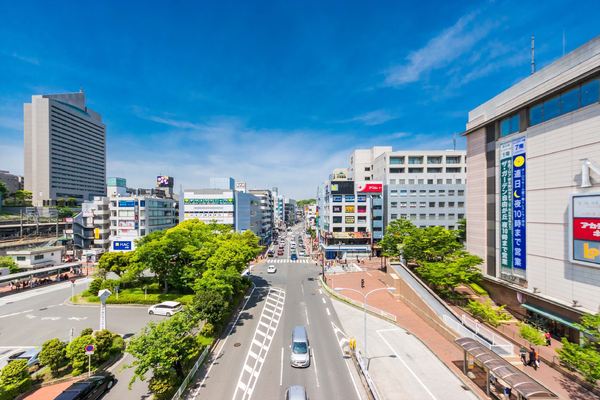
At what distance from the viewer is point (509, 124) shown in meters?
31.9

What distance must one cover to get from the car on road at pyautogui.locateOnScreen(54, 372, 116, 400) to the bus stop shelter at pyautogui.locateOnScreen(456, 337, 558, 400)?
25.8 meters

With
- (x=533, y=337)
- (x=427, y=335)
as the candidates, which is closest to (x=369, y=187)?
(x=427, y=335)

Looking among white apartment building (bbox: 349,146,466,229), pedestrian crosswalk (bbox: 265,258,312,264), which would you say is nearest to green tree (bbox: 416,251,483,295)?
Result: white apartment building (bbox: 349,146,466,229)

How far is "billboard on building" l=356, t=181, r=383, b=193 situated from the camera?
69125mm

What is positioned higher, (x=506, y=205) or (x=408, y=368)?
(x=506, y=205)

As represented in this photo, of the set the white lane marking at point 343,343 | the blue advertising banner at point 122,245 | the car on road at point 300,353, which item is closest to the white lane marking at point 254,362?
the car on road at point 300,353

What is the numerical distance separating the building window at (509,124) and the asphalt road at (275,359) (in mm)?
31050

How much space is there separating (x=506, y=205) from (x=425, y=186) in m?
37.0

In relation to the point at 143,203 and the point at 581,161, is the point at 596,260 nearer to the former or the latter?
the point at 581,161

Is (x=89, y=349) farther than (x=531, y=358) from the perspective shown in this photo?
No

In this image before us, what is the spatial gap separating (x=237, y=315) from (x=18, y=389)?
61.0ft

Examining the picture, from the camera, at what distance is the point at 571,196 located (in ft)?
78.1

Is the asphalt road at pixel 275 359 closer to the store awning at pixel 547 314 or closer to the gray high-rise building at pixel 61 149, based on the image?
the store awning at pixel 547 314

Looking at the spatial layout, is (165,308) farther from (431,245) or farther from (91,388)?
(431,245)
